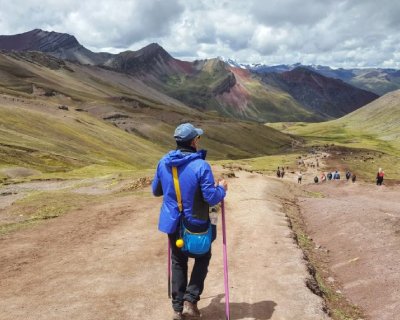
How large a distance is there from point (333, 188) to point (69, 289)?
2122 inches

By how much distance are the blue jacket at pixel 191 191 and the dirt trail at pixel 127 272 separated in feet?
9.07

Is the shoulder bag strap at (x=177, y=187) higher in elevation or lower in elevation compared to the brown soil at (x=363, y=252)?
higher

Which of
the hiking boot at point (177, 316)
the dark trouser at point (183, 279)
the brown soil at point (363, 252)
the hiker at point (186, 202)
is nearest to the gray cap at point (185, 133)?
the hiker at point (186, 202)

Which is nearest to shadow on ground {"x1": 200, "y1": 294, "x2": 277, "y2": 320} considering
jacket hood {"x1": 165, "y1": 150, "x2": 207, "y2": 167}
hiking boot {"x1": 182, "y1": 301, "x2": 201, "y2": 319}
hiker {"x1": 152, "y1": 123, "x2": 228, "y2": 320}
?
hiking boot {"x1": 182, "y1": 301, "x2": 201, "y2": 319}

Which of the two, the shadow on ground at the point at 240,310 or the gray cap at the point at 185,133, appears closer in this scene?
the gray cap at the point at 185,133

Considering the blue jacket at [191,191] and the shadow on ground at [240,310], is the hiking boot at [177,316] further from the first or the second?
the blue jacket at [191,191]

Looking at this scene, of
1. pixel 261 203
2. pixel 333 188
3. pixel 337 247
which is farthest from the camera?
pixel 333 188

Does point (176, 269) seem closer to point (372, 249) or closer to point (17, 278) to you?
point (17, 278)

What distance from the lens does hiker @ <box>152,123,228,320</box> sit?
33.3ft

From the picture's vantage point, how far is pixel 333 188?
62.8m

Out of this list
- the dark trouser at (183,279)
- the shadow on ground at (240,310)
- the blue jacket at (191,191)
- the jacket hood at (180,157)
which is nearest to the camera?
the blue jacket at (191,191)

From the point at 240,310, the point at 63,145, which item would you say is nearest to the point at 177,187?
the point at 240,310

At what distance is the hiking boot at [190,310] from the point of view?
35.6 feet

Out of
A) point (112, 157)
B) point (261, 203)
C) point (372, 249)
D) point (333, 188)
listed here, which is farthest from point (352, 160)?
point (372, 249)
